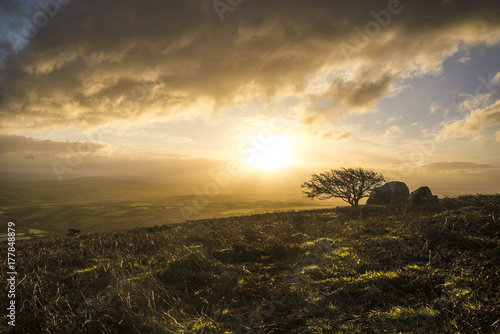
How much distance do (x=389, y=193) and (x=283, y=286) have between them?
27.1m

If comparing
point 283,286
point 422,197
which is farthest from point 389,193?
point 283,286

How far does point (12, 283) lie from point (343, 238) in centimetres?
1430

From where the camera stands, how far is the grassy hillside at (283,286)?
536 centimetres

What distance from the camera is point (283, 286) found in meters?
7.19

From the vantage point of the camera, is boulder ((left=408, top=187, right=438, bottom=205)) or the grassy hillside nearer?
the grassy hillside

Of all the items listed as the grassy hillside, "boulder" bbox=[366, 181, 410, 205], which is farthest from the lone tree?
the grassy hillside

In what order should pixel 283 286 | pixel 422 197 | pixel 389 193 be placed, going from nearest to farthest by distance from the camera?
pixel 283 286 → pixel 422 197 → pixel 389 193

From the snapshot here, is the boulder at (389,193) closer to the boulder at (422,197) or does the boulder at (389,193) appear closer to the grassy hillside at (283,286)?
the boulder at (422,197)

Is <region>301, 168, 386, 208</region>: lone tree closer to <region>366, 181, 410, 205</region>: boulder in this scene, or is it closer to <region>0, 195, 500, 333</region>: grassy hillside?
<region>366, 181, 410, 205</region>: boulder

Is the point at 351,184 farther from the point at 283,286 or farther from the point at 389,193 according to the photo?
the point at 283,286

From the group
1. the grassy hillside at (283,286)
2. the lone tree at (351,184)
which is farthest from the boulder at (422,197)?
the grassy hillside at (283,286)

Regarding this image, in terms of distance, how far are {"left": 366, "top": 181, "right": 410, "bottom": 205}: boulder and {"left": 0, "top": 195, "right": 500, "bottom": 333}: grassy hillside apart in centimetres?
1718

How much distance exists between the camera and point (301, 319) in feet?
18.1

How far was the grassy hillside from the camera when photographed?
5.36 metres
